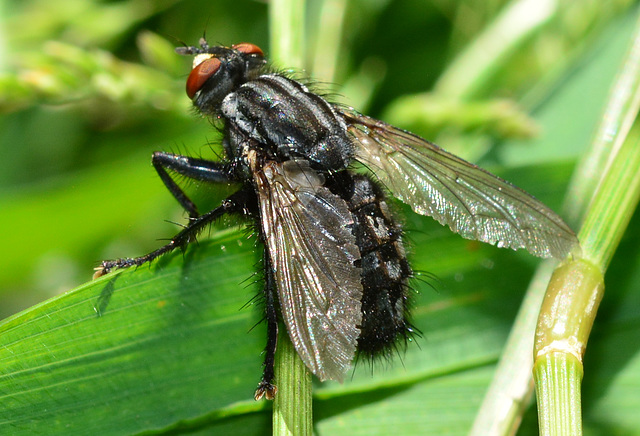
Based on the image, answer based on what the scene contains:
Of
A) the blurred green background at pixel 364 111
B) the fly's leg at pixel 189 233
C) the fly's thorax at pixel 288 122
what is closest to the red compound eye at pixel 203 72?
the fly's thorax at pixel 288 122

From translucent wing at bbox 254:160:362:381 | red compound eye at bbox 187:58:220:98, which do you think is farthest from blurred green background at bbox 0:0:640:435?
red compound eye at bbox 187:58:220:98

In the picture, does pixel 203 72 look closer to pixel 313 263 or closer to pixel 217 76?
pixel 217 76

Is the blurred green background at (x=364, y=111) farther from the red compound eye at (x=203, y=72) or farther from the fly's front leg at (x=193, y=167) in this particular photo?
the red compound eye at (x=203, y=72)

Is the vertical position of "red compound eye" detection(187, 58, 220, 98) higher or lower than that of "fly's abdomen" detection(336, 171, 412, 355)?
higher

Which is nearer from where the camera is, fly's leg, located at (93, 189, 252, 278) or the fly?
the fly

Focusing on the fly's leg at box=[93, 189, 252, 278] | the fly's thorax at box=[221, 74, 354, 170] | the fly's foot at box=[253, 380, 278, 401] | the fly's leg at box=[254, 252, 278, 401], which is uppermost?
the fly's thorax at box=[221, 74, 354, 170]

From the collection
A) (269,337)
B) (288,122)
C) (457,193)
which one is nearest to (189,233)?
(269,337)

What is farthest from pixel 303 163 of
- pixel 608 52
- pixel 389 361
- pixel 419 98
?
pixel 608 52

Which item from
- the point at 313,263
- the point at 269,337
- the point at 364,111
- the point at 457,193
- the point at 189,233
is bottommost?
the point at 269,337

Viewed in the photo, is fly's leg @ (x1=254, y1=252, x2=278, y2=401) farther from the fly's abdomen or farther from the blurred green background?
the fly's abdomen
